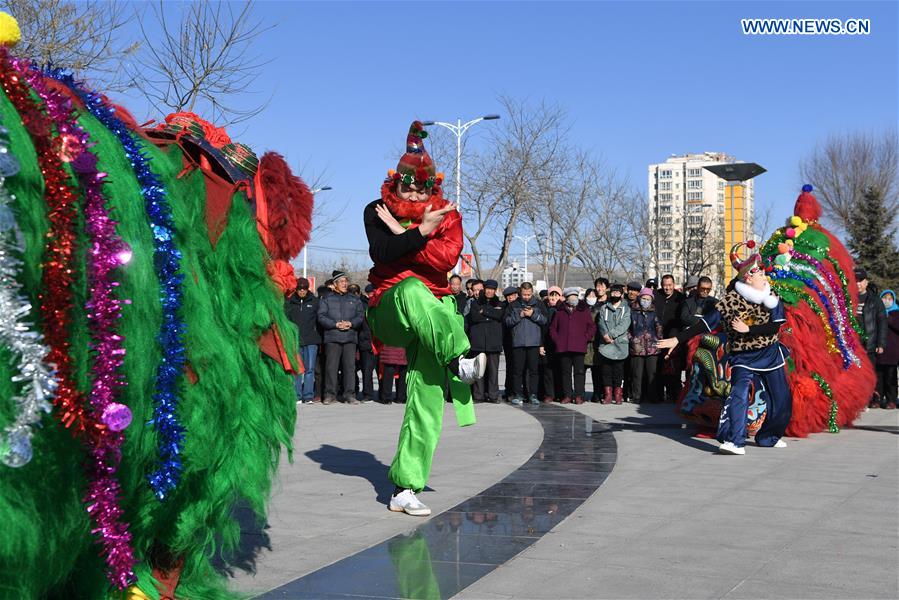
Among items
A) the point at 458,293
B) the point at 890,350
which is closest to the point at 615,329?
the point at 458,293

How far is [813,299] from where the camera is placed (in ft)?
33.8

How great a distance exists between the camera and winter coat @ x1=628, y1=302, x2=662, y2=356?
47.5ft

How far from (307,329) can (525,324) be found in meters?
3.14

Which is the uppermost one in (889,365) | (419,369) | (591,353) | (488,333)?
(488,333)

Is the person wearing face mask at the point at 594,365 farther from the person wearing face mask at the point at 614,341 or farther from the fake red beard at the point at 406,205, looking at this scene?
the fake red beard at the point at 406,205

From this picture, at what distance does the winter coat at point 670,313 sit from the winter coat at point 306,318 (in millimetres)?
4953

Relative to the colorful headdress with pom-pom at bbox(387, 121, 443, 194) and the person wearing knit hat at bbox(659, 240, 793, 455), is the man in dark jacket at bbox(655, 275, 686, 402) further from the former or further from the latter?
the colorful headdress with pom-pom at bbox(387, 121, 443, 194)

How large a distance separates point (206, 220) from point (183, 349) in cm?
71

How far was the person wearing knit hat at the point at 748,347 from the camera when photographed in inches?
355

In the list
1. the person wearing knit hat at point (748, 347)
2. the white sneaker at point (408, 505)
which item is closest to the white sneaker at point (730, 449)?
the person wearing knit hat at point (748, 347)

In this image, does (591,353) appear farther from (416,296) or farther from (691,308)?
(416,296)

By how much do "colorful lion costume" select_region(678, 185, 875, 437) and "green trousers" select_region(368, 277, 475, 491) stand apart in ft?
14.1

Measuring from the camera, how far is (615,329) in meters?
14.6

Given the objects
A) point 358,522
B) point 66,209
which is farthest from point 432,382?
point 66,209
